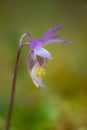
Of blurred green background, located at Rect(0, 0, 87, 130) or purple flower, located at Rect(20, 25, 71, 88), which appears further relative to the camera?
blurred green background, located at Rect(0, 0, 87, 130)

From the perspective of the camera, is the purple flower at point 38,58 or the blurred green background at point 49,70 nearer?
the purple flower at point 38,58

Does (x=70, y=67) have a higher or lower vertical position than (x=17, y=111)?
higher

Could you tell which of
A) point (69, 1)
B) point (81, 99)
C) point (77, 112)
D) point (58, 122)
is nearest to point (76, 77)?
point (81, 99)

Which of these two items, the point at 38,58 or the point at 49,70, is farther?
the point at 49,70

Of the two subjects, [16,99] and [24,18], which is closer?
[16,99]

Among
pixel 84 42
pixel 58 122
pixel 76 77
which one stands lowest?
pixel 58 122

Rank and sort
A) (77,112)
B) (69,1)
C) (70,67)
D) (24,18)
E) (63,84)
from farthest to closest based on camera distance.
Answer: (69,1)
(24,18)
(70,67)
(63,84)
(77,112)

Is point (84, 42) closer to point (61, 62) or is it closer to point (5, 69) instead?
point (61, 62)

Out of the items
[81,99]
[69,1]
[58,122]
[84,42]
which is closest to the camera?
[58,122]
